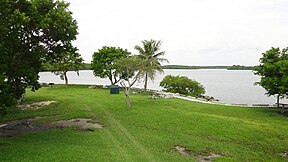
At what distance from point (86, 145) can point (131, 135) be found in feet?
12.0

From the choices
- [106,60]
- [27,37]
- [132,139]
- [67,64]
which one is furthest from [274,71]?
[67,64]

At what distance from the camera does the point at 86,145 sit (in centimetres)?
1686

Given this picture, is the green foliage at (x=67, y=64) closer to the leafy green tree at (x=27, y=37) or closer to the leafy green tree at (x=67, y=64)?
the leafy green tree at (x=67, y=64)

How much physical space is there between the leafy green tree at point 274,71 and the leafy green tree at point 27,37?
2097 centimetres

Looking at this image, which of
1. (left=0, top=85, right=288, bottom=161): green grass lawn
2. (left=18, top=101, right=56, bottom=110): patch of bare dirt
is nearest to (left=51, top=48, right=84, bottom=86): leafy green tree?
(left=18, top=101, right=56, bottom=110): patch of bare dirt

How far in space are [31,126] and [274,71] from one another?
2519 cm

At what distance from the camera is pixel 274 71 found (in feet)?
96.1

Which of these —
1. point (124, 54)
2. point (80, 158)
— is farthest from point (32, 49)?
point (124, 54)

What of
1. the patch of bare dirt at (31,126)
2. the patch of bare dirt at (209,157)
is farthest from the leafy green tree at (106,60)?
the patch of bare dirt at (209,157)

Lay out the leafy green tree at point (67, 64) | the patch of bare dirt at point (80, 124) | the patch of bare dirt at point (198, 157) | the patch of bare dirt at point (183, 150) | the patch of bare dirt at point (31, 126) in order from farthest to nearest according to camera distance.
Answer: the leafy green tree at point (67, 64), the patch of bare dirt at point (80, 124), the patch of bare dirt at point (31, 126), the patch of bare dirt at point (183, 150), the patch of bare dirt at point (198, 157)

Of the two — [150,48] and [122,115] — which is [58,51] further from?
[150,48]

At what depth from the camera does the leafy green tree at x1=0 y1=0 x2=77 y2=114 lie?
50.9 ft

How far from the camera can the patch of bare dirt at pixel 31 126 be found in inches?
808

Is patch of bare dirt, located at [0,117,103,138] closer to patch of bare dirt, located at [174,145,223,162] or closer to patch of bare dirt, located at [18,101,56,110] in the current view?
patch of bare dirt, located at [18,101,56,110]
